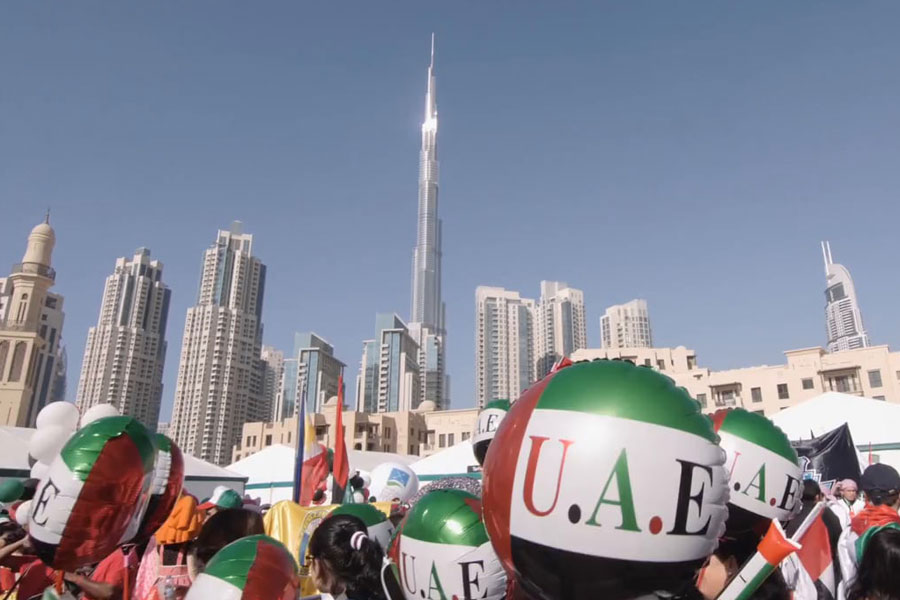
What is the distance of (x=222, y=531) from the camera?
4.15 m

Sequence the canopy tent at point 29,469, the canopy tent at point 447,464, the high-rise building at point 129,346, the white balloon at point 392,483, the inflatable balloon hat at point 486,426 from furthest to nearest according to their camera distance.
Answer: the high-rise building at point 129,346 → the canopy tent at point 447,464 → the canopy tent at point 29,469 → the white balloon at point 392,483 → the inflatable balloon hat at point 486,426

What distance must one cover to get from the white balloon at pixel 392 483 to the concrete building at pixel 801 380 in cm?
4793

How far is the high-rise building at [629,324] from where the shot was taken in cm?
16812

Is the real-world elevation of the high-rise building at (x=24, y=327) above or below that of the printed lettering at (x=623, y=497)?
above

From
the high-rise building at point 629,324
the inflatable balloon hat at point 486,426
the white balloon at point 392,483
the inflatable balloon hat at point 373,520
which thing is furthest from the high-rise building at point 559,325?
the inflatable balloon hat at point 373,520

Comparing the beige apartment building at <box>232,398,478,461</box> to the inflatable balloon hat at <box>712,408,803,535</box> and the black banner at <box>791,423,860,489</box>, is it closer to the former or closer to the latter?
the black banner at <box>791,423,860,489</box>

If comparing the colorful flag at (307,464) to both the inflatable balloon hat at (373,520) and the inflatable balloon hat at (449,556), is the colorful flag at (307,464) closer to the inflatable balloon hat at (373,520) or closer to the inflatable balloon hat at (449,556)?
the inflatable balloon hat at (373,520)

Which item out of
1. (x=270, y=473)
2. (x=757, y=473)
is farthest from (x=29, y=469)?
(x=757, y=473)

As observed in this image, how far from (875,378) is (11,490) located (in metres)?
72.4

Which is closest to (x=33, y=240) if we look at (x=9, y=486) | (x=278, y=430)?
(x=278, y=430)

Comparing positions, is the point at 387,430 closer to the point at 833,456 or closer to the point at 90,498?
the point at 833,456

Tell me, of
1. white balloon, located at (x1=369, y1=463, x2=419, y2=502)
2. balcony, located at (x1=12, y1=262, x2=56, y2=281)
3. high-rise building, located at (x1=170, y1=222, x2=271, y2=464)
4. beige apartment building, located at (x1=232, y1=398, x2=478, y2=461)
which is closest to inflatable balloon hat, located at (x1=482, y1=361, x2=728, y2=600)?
white balloon, located at (x1=369, y1=463, x2=419, y2=502)

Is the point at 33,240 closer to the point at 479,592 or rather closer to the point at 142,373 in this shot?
the point at 479,592

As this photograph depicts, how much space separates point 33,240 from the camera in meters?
61.0
